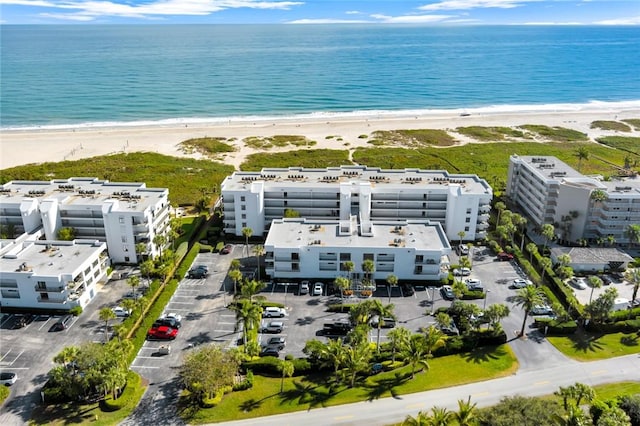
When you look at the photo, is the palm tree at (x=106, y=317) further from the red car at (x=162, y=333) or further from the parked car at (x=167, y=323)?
the parked car at (x=167, y=323)

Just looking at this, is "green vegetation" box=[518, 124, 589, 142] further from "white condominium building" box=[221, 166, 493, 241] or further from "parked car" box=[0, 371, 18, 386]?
"parked car" box=[0, 371, 18, 386]

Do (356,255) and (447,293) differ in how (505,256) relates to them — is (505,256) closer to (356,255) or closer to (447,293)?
(447,293)

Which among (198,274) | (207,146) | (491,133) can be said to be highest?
(491,133)

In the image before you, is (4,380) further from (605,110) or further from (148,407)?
(605,110)

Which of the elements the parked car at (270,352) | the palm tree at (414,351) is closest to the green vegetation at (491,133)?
the palm tree at (414,351)

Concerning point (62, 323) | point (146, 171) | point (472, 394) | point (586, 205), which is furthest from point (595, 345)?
point (146, 171)

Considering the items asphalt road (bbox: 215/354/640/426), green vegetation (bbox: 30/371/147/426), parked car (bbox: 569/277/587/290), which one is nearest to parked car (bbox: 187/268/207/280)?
green vegetation (bbox: 30/371/147/426)

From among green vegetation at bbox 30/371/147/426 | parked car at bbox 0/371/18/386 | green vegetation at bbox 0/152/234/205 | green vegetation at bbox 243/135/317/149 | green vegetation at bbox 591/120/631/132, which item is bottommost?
green vegetation at bbox 30/371/147/426
